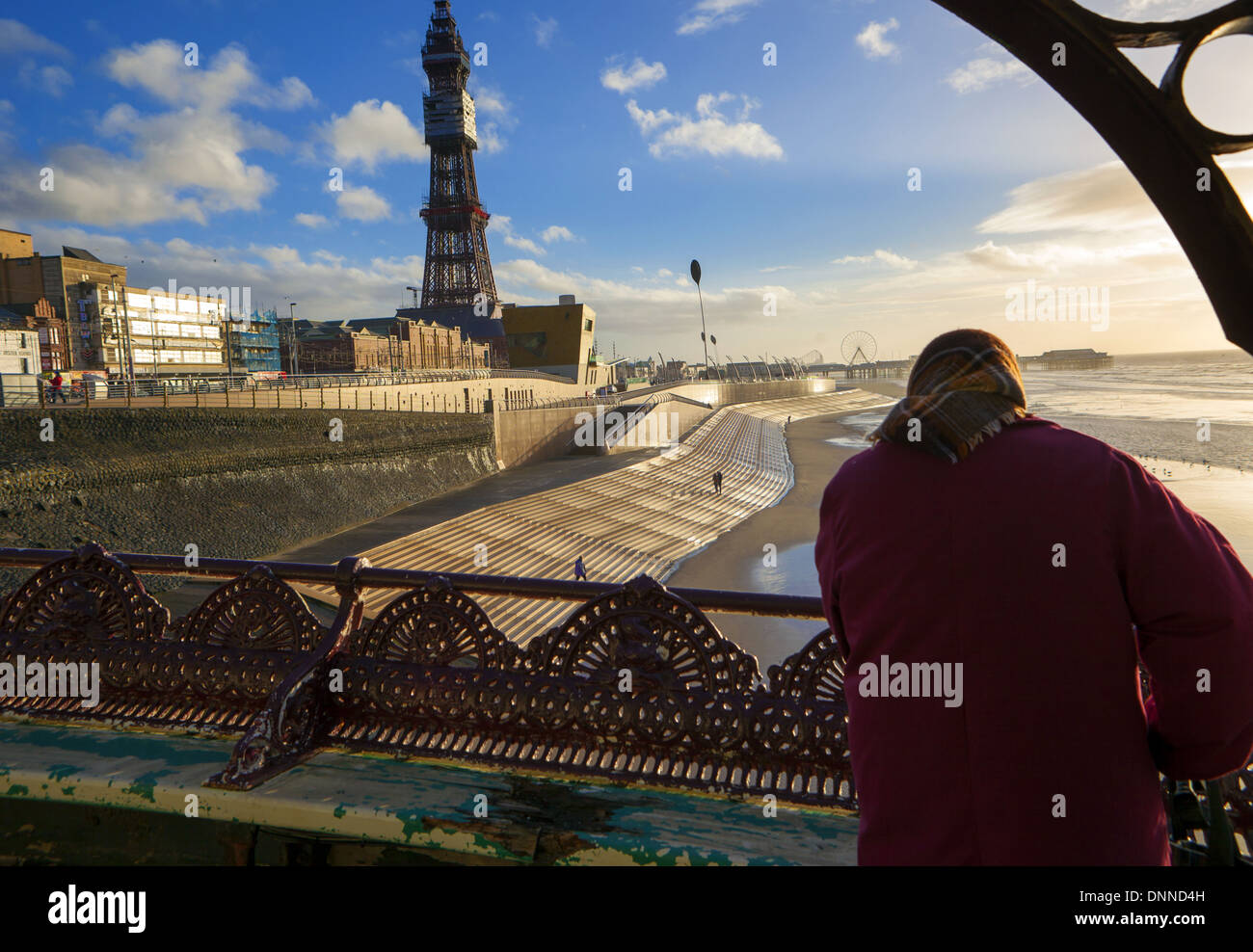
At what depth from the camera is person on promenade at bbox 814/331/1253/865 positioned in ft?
3.31

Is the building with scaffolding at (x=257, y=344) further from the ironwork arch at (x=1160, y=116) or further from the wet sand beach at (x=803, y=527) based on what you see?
the ironwork arch at (x=1160, y=116)

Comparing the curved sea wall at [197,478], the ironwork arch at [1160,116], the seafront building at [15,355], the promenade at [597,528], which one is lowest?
the promenade at [597,528]

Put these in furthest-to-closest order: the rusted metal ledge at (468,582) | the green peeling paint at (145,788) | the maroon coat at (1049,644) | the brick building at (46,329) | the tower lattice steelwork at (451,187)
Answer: the tower lattice steelwork at (451,187), the brick building at (46,329), the rusted metal ledge at (468,582), the green peeling paint at (145,788), the maroon coat at (1049,644)

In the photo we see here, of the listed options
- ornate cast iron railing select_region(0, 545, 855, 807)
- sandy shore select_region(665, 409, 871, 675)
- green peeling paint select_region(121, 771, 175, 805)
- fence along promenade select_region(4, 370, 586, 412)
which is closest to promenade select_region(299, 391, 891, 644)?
sandy shore select_region(665, 409, 871, 675)

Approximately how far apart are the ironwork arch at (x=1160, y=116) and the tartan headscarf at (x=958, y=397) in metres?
0.43

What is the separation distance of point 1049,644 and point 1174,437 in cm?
5096

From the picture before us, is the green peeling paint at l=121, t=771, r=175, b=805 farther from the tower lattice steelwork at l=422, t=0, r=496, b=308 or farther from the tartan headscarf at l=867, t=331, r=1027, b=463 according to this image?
the tower lattice steelwork at l=422, t=0, r=496, b=308

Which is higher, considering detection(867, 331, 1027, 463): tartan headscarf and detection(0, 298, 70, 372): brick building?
detection(0, 298, 70, 372): brick building

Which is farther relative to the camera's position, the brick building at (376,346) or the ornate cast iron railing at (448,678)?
the brick building at (376,346)

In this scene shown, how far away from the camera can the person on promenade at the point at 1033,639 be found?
1008 mm

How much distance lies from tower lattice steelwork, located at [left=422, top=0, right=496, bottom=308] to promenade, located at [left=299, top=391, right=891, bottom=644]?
2282 inches

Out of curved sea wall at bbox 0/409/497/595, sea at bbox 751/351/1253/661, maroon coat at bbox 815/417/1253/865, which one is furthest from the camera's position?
sea at bbox 751/351/1253/661

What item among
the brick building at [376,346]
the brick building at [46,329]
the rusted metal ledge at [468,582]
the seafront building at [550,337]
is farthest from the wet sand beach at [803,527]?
the brick building at [46,329]
